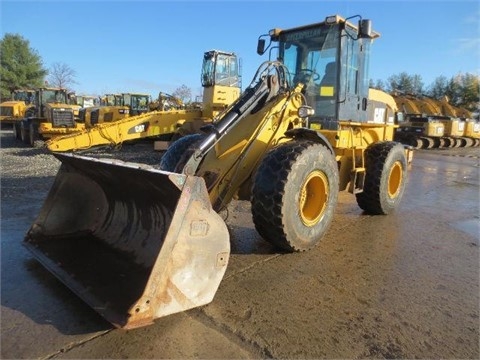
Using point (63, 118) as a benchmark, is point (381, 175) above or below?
below

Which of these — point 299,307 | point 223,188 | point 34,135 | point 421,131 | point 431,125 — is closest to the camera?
point 299,307

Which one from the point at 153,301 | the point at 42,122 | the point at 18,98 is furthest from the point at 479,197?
the point at 18,98

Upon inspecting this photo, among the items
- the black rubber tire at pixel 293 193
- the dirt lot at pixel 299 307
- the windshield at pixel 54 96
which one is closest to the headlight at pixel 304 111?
the black rubber tire at pixel 293 193

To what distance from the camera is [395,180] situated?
21.4ft

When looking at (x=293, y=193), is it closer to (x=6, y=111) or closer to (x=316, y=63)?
(x=316, y=63)

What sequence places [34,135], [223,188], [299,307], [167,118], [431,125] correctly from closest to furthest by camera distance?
[299,307], [223,188], [167,118], [34,135], [431,125]

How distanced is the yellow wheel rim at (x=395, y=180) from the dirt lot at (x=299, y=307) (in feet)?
3.62

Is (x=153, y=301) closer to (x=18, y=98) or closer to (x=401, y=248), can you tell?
(x=401, y=248)

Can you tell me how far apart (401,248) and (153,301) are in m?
3.26

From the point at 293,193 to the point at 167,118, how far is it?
33.7ft

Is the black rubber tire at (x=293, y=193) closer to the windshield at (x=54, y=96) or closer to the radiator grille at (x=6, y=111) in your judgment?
the windshield at (x=54, y=96)

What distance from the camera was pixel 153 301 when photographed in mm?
2598

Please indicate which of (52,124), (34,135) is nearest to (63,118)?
Answer: (52,124)

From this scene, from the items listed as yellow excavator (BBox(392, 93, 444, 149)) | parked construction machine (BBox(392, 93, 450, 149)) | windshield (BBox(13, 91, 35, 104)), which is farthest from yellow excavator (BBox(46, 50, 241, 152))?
windshield (BBox(13, 91, 35, 104))
